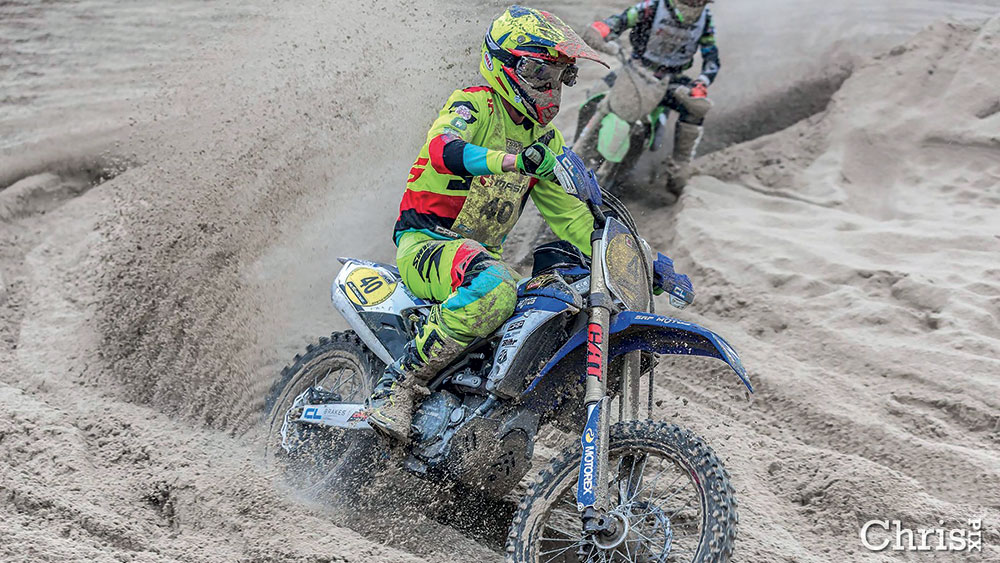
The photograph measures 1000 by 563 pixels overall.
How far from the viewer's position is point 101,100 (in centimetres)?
827

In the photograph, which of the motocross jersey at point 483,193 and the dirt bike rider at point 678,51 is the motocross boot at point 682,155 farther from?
the motocross jersey at point 483,193

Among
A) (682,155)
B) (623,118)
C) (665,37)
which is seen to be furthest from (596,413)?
(665,37)

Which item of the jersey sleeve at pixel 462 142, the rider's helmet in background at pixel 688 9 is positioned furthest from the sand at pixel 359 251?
the jersey sleeve at pixel 462 142

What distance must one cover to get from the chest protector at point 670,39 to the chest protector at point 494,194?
179 inches

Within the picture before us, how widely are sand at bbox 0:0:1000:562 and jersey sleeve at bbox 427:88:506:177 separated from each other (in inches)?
60.6

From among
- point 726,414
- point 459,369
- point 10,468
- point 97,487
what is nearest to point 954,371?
point 726,414

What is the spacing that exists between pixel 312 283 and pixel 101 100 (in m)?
3.59

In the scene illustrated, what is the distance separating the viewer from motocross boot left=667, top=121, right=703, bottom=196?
7930mm

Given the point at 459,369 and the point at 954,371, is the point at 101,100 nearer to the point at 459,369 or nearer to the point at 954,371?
the point at 459,369

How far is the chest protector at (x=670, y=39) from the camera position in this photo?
8.10m

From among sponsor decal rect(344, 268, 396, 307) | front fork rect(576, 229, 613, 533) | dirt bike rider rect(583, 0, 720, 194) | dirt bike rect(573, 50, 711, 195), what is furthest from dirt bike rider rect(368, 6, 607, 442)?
dirt bike rider rect(583, 0, 720, 194)

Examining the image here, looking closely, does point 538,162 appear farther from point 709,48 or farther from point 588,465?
point 709,48

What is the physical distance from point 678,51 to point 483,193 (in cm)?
485

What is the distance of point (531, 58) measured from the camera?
368 centimetres
